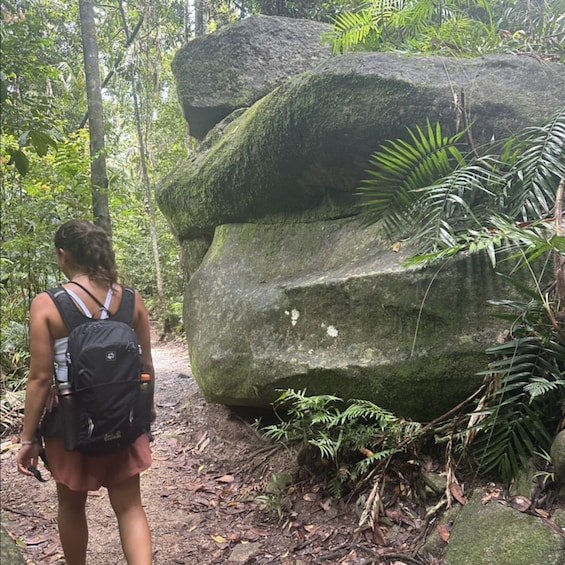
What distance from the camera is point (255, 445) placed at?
4418 millimetres

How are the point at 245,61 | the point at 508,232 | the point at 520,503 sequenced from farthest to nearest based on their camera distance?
the point at 245,61 → the point at 508,232 → the point at 520,503

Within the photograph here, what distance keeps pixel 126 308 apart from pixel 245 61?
533cm

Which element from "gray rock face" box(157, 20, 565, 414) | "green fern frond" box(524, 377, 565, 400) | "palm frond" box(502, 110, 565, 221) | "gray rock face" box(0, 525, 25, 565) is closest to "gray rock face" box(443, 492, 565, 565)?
"green fern frond" box(524, 377, 565, 400)

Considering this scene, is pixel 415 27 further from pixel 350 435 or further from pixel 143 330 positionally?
pixel 143 330

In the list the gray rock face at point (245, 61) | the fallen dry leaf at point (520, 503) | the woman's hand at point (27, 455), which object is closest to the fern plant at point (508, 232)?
the fallen dry leaf at point (520, 503)

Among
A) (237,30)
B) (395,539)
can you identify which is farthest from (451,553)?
(237,30)

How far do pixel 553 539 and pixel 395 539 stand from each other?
923 millimetres

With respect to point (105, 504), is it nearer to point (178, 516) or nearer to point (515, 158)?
point (178, 516)

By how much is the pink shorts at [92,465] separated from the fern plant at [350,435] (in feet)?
3.74

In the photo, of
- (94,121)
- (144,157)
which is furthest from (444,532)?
(144,157)

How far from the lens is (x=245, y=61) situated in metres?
6.66

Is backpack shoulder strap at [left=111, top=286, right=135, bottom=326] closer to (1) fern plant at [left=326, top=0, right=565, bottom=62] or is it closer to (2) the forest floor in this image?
(2) the forest floor

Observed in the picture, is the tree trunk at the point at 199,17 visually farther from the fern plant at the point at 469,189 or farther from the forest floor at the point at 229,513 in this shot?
the forest floor at the point at 229,513

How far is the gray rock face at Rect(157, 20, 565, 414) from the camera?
124 inches
